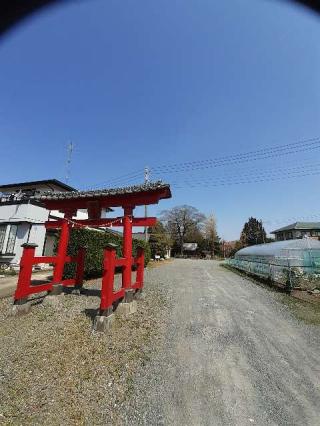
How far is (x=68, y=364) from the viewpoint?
4.74m

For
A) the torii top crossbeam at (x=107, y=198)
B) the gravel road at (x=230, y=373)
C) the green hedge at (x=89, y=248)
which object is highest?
the torii top crossbeam at (x=107, y=198)

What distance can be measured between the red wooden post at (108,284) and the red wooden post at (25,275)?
281 centimetres

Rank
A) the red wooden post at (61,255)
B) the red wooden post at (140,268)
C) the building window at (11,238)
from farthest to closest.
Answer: the building window at (11,238)
the red wooden post at (140,268)
the red wooden post at (61,255)

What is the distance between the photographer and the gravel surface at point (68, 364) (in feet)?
11.5

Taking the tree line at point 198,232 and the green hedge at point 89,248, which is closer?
the green hedge at point 89,248

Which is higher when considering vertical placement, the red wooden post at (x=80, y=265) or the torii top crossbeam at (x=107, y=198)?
the torii top crossbeam at (x=107, y=198)

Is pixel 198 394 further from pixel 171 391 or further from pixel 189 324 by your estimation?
pixel 189 324

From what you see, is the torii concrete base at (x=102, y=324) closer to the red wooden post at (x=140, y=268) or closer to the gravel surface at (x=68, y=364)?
the gravel surface at (x=68, y=364)

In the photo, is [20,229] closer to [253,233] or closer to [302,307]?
[302,307]

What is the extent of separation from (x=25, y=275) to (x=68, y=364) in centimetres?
416

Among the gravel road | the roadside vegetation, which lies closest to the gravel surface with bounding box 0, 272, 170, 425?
the gravel road

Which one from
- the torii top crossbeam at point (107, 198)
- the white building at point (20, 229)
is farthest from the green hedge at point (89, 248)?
the white building at point (20, 229)

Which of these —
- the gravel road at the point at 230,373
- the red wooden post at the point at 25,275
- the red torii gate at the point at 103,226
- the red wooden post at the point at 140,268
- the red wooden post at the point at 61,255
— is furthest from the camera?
the red wooden post at the point at 140,268

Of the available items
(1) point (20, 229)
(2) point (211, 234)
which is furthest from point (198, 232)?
(1) point (20, 229)
